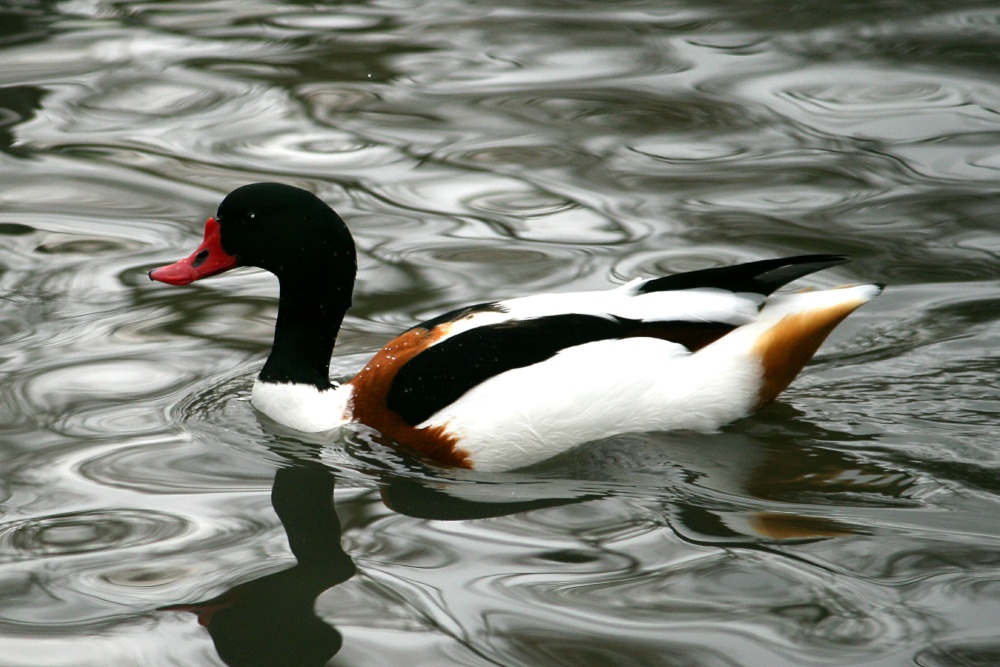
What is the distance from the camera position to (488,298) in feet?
20.3

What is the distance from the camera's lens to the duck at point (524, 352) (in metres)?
4.75

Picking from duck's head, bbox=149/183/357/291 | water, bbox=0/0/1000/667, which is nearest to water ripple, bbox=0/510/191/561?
water, bbox=0/0/1000/667

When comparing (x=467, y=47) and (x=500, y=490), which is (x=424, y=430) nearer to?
(x=500, y=490)

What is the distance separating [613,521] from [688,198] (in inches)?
132

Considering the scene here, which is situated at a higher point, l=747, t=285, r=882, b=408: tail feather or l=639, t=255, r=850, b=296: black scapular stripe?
l=639, t=255, r=850, b=296: black scapular stripe

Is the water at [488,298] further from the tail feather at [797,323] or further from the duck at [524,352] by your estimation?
the tail feather at [797,323]

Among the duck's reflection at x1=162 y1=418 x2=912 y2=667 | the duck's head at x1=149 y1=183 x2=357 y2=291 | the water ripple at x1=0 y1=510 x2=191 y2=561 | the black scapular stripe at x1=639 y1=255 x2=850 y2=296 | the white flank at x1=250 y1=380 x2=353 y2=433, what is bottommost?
the duck's reflection at x1=162 y1=418 x2=912 y2=667

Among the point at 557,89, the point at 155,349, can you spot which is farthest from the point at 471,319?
the point at 557,89

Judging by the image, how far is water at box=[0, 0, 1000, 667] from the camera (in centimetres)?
378

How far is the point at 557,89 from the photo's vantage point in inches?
356

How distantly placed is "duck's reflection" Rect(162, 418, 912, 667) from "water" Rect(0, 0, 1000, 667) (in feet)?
0.05

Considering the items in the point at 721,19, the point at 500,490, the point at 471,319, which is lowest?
the point at 500,490

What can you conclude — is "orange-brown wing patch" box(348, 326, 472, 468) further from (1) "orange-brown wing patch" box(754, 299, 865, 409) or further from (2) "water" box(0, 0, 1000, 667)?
(1) "orange-brown wing patch" box(754, 299, 865, 409)

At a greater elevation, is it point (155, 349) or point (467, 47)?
point (467, 47)
